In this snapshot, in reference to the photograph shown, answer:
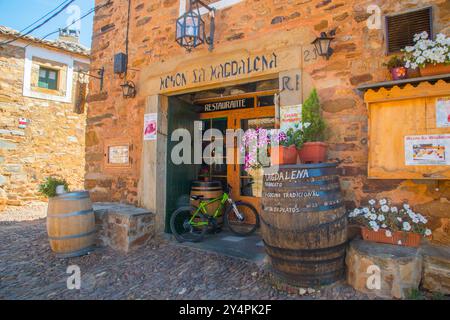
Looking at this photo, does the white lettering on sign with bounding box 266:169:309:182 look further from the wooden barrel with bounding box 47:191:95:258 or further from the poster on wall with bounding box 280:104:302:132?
the wooden barrel with bounding box 47:191:95:258

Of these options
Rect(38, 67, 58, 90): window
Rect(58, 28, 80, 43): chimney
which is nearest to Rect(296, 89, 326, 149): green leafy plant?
Rect(38, 67, 58, 90): window

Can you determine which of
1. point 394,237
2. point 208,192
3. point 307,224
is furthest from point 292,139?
point 208,192

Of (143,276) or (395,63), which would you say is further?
(143,276)

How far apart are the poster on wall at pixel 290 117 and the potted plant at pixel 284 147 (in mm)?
234

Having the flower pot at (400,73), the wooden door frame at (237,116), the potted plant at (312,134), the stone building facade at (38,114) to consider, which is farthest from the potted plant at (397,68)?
the stone building facade at (38,114)

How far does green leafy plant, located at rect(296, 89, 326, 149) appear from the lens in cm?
286

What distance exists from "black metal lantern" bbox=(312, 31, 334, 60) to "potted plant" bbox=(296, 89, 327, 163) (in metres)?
0.41

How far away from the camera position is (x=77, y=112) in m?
10.3

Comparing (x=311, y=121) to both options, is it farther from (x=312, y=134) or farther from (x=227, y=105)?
(x=227, y=105)

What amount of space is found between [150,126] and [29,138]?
6.72 m

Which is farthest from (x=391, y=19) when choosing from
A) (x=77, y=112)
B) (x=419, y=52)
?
(x=77, y=112)

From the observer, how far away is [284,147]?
2.72 metres

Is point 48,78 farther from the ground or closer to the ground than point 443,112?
farther from the ground
